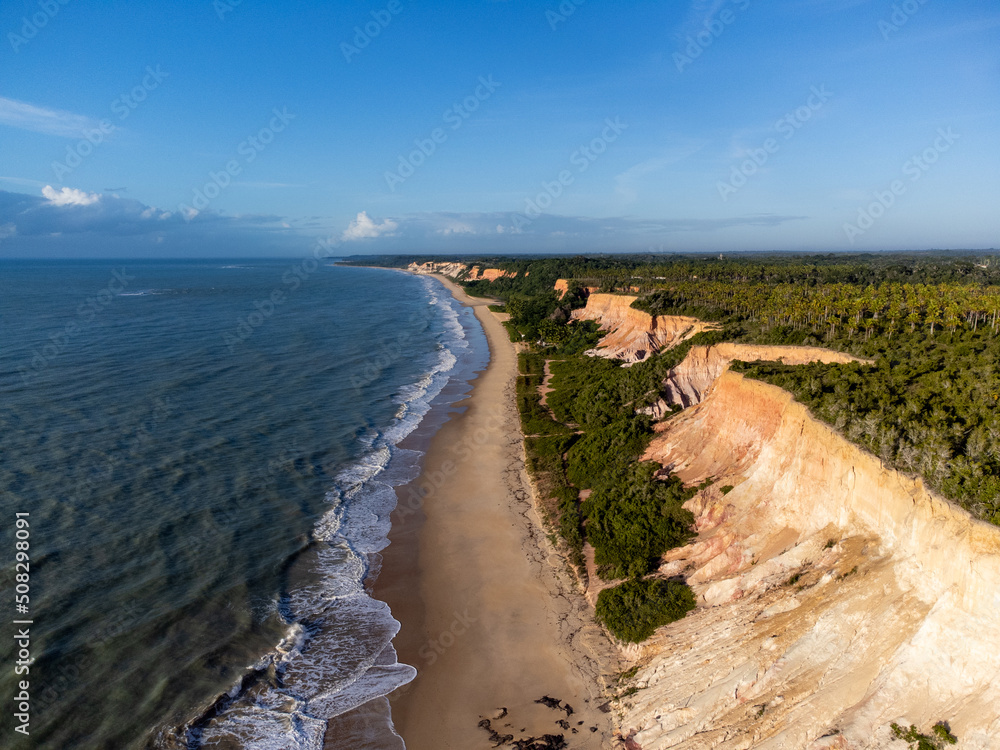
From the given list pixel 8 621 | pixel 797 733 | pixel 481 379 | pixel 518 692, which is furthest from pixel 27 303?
pixel 797 733

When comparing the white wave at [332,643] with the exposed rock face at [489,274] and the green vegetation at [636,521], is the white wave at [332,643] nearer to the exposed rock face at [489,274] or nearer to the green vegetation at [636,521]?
the green vegetation at [636,521]

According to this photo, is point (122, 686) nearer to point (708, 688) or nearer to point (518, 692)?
point (518, 692)

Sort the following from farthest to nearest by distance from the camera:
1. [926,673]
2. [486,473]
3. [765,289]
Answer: [765,289] → [486,473] → [926,673]

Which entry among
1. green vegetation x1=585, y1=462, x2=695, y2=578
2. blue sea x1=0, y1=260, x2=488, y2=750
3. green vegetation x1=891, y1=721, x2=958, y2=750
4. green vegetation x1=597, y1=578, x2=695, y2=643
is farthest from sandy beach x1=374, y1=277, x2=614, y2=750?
green vegetation x1=891, y1=721, x2=958, y2=750

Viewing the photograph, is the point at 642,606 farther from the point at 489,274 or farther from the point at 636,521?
the point at 489,274

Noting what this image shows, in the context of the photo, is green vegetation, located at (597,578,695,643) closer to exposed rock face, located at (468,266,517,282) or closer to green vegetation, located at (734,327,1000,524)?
green vegetation, located at (734,327,1000,524)

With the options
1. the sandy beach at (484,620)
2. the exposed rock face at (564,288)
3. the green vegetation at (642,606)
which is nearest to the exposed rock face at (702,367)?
the sandy beach at (484,620)
